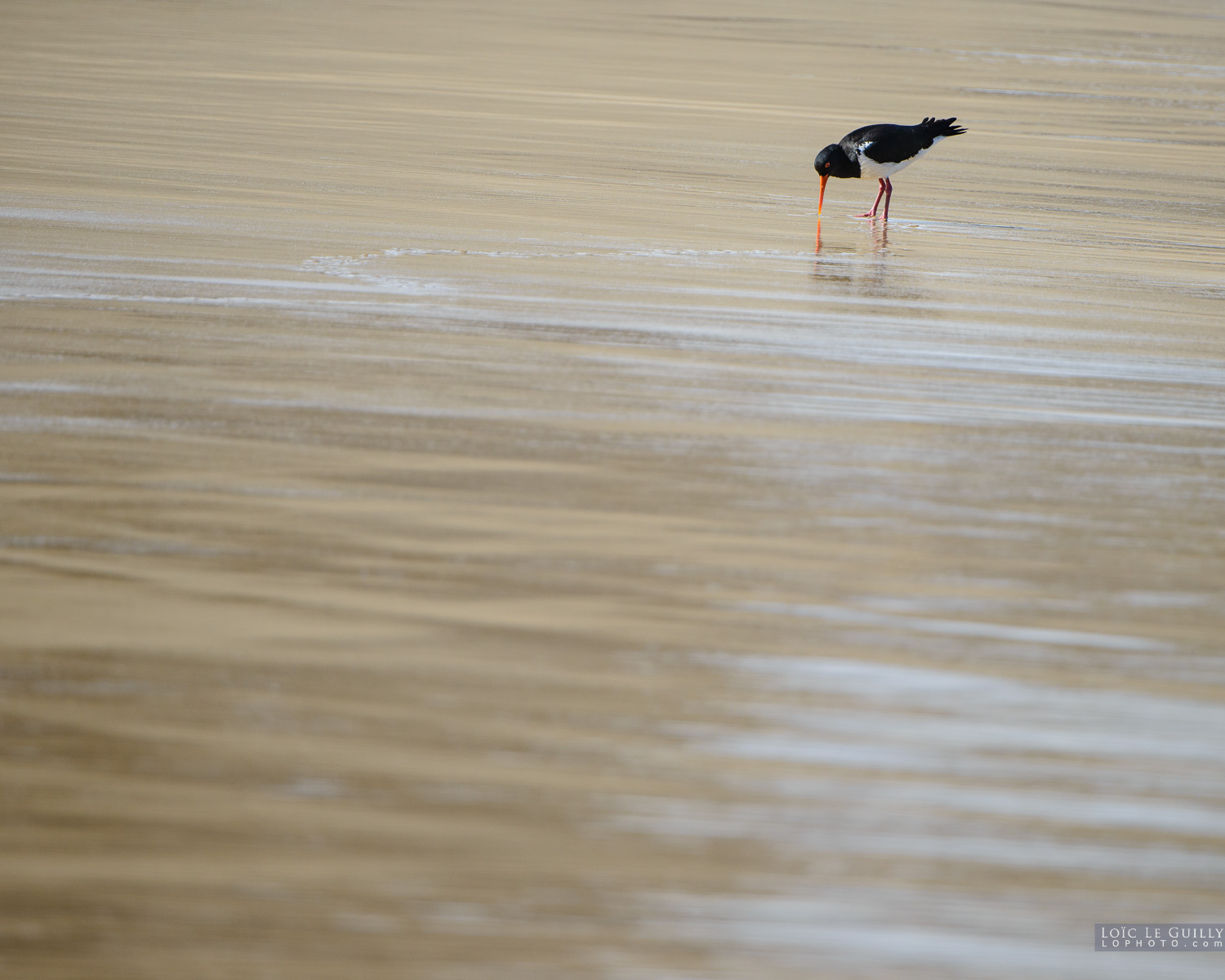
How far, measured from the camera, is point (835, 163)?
16.8 feet

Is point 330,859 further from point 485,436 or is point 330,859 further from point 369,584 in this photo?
point 485,436

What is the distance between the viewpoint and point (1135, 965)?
4.20ft

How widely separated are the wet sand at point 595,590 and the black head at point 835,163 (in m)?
0.41

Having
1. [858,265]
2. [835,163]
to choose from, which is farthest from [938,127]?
[858,265]

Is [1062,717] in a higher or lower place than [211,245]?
lower

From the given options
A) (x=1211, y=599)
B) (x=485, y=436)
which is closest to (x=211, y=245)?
(x=485, y=436)

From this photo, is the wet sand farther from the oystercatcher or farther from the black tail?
the black tail

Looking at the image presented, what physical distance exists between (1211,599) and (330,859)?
1.26 m

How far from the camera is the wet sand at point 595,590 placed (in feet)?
4.30

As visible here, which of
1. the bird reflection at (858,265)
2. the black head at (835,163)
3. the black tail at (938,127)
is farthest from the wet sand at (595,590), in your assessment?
the black tail at (938,127)

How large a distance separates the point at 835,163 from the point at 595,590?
11.6 feet

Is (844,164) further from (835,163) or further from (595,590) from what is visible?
(595,590)

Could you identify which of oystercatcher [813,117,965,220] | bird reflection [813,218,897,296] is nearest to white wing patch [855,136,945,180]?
oystercatcher [813,117,965,220]

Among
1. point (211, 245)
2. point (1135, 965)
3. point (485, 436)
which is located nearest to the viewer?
point (1135, 965)
